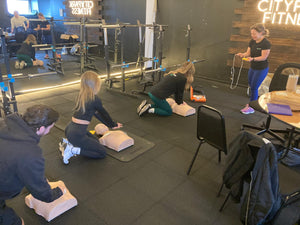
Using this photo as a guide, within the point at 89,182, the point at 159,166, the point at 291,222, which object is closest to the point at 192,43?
the point at 159,166

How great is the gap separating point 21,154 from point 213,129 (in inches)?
63.1

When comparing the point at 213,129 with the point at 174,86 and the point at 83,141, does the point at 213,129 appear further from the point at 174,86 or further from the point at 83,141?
the point at 174,86

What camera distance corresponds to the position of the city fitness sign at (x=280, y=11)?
201 inches

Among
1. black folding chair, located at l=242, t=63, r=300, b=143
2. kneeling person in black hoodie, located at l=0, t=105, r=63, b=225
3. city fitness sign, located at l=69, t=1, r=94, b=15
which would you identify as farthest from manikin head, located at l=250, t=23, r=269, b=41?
city fitness sign, located at l=69, t=1, r=94, b=15

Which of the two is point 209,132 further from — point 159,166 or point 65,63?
point 65,63

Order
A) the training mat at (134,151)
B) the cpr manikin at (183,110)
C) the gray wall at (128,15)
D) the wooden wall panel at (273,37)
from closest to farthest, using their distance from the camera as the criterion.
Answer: the training mat at (134,151) → the cpr manikin at (183,110) → the wooden wall panel at (273,37) → the gray wall at (128,15)

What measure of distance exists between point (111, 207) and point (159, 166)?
32.1 inches

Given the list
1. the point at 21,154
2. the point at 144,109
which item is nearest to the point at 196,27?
the point at 144,109

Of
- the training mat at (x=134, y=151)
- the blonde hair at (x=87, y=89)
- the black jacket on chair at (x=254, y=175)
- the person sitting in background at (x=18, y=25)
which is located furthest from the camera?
the person sitting in background at (x=18, y=25)

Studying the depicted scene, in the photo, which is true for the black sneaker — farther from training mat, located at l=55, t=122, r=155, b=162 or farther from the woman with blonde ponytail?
training mat, located at l=55, t=122, r=155, b=162

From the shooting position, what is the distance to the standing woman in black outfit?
279 centimetres

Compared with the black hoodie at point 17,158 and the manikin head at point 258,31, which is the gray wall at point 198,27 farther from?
the black hoodie at point 17,158

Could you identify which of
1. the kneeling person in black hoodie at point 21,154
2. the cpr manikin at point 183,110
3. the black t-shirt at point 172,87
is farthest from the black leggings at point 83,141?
the cpr manikin at point 183,110

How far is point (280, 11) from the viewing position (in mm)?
5273
